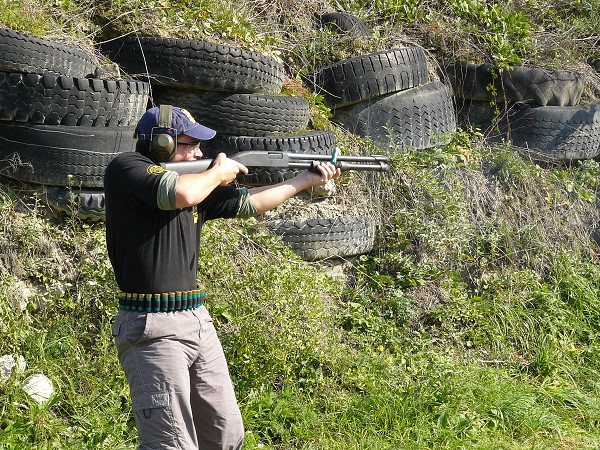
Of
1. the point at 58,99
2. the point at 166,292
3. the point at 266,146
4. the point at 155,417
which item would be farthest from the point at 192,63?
the point at 155,417

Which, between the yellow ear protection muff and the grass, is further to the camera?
the grass

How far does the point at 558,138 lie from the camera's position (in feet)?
27.8

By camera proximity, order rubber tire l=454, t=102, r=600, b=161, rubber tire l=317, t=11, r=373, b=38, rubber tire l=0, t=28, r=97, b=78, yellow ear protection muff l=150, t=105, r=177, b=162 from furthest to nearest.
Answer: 1. rubber tire l=454, t=102, r=600, b=161
2. rubber tire l=317, t=11, r=373, b=38
3. rubber tire l=0, t=28, r=97, b=78
4. yellow ear protection muff l=150, t=105, r=177, b=162

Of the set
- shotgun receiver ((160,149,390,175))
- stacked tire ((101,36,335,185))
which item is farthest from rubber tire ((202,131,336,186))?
shotgun receiver ((160,149,390,175))

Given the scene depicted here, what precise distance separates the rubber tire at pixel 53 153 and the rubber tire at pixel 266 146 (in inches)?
42.5

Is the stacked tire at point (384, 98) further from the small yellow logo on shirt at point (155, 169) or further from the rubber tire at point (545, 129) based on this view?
the small yellow logo on shirt at point (155, 169)

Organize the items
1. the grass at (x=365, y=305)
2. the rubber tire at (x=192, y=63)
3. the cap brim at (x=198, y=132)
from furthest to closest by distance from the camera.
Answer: the rubber tire at (x=192, y=63) → the grass at (x=365, y=305) → the cap brim at (x=198, y=132)

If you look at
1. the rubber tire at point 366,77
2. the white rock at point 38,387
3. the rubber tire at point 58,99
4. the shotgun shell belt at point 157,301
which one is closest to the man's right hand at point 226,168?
the shotgun shell belt at point 157,301

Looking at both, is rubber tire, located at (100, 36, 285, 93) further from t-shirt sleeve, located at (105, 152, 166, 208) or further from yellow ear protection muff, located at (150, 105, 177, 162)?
t-shirt sleeve, located at (105, 152, 166, 208)

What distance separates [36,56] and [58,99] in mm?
362

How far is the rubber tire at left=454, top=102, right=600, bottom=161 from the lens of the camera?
27.7 feet

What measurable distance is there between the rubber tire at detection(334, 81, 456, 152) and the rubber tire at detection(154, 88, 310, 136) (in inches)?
49.0

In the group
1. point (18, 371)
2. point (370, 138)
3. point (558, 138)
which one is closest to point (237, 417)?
point (18, 371)

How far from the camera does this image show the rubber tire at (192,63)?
20.4 feet
